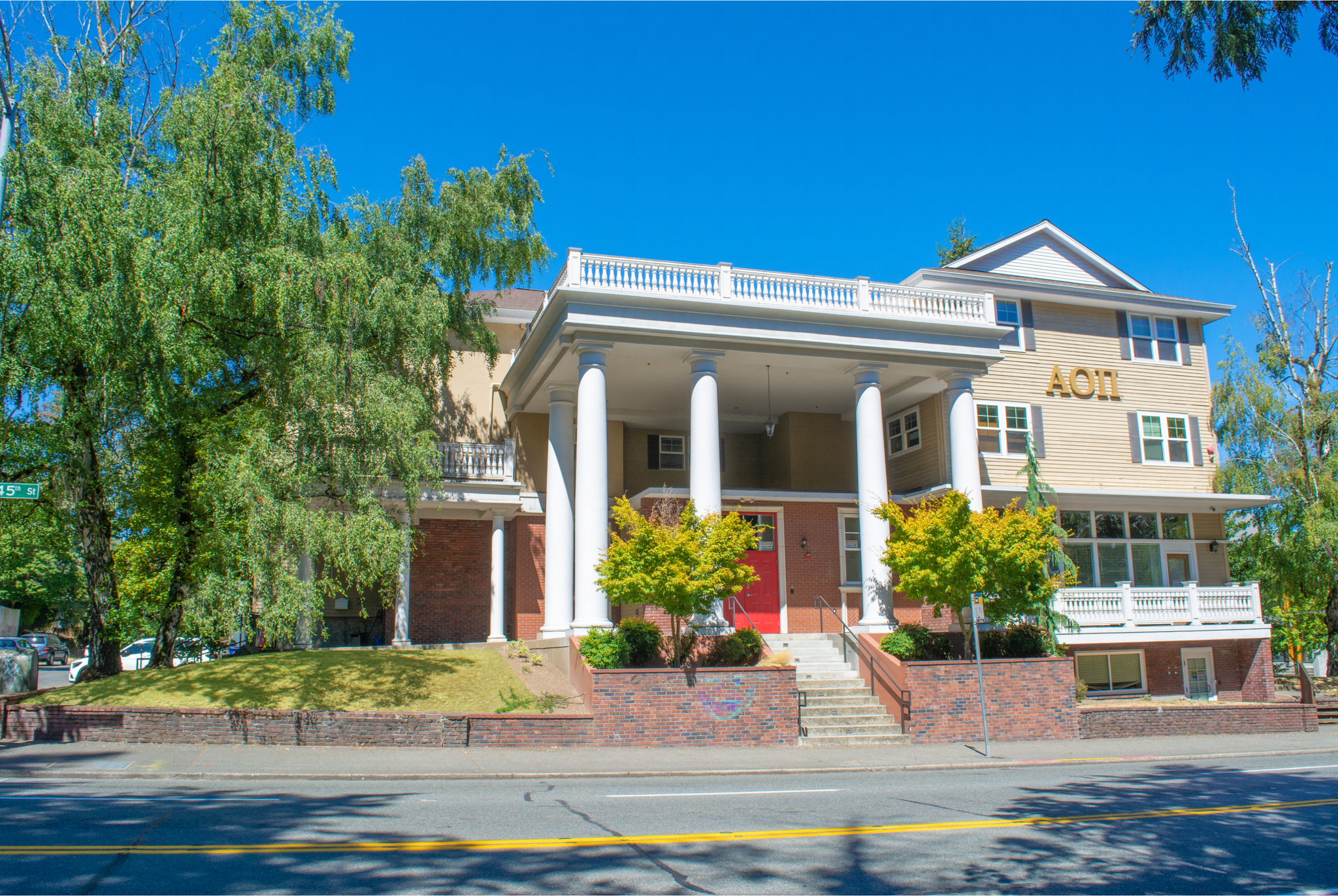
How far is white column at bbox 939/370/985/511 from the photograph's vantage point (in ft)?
70.1

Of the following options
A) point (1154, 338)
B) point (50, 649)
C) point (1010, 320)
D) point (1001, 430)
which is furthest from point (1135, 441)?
point (50, 649)

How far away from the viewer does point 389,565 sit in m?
16.5

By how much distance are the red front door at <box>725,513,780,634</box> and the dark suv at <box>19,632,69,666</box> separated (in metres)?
40.6

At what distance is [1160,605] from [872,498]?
29.7ft

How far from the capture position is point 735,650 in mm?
17031

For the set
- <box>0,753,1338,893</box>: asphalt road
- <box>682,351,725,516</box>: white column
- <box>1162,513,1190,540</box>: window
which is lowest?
<box>0,753,1338,893</box>: asphalt road

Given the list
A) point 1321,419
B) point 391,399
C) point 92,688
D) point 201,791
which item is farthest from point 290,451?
point 1321,419

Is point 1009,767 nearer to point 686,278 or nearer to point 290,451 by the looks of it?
point 686,278

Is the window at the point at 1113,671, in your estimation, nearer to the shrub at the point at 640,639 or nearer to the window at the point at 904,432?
the window at the point at 904,432

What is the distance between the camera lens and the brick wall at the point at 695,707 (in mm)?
15453

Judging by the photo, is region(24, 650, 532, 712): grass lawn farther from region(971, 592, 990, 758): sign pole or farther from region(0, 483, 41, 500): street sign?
region(971, 592, 990, 758): sign pole

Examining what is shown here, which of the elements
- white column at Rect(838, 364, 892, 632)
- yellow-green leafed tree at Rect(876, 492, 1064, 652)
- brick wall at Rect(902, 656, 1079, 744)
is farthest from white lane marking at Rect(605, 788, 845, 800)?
white column at Rect(838, 364, 892, 632)

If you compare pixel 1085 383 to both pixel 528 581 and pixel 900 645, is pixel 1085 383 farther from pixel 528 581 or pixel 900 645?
pixel 528 581

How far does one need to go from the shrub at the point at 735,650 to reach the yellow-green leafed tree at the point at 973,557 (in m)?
3.41
